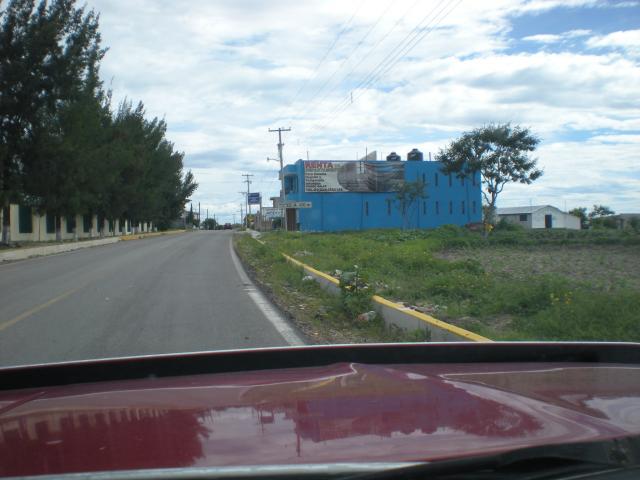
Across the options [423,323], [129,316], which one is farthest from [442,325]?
[129,316]

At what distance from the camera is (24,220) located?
39312 mm

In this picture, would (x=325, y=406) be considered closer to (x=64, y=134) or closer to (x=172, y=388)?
(x=172, y=388)

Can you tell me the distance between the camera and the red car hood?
79.6 inches

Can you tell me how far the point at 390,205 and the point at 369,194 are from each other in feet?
8.16

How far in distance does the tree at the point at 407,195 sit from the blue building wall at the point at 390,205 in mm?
1027

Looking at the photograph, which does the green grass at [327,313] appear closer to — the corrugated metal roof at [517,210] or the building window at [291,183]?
the building window at [291,183]

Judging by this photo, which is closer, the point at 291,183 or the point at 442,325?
the point at 442,325

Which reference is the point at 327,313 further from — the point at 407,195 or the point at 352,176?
the point at 352,176

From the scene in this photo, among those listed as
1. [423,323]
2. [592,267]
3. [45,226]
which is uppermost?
[45,226]

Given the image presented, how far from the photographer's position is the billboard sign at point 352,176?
60.7m

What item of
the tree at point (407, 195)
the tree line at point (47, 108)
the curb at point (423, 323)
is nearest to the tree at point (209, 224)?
the tree at point (407, 195)

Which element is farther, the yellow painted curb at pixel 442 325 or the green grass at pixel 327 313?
the green grass at pixel 327 313

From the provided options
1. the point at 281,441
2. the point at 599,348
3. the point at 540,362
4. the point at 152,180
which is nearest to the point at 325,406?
the point at 281,441

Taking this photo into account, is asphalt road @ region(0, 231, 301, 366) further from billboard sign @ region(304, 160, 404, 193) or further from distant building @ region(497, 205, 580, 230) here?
distant building @ region(497, 205, 580, 230)
